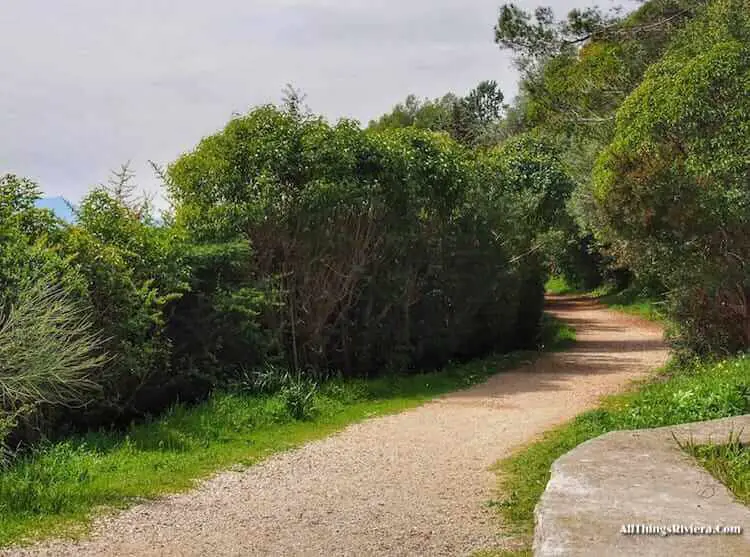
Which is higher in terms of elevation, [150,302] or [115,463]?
[150,302]

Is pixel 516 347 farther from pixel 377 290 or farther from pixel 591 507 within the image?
pixel 591 507

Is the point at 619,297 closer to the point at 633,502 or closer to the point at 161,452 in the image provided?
the point at 161,452

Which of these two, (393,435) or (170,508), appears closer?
(170,508)

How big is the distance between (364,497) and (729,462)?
3010 millimetres

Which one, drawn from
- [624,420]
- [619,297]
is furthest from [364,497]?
[619,297]

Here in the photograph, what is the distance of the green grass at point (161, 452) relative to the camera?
23.5 feet

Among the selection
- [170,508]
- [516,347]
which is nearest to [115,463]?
[170,508]

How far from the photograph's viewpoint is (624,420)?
10.4m

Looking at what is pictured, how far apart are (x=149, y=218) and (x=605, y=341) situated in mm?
13753

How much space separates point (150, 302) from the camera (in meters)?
11.4

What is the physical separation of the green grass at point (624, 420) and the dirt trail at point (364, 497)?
0.23m

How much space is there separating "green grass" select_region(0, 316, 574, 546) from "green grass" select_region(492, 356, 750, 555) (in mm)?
2770

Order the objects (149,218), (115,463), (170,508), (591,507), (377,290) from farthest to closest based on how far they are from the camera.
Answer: (377,290), (149,218), (115,463), (170,508), (591,507)

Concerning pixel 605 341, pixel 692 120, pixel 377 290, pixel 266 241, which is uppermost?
pixel 692 120
